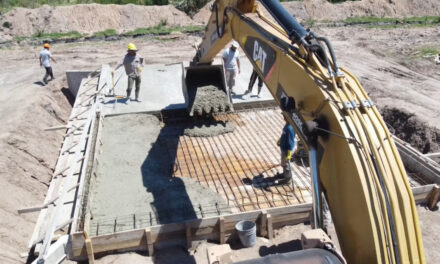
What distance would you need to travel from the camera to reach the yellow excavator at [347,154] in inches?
121

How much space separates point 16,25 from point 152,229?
1944 centimetres

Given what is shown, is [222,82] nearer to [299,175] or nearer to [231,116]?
[231,116]

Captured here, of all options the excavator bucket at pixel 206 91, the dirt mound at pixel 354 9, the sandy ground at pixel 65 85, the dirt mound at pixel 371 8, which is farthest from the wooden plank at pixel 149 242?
the dirt mound at pixel 371 8

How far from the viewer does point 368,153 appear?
3.23m

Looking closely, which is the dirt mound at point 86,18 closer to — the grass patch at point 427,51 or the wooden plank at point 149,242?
the grass patch at point 427,51

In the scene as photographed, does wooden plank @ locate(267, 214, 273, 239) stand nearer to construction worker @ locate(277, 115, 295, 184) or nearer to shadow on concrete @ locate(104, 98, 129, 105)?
construction worker @ locate(277, 115, 295, 184)

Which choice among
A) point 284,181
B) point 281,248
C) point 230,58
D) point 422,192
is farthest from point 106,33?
point 422,192

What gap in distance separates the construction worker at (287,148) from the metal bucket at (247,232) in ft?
5.07

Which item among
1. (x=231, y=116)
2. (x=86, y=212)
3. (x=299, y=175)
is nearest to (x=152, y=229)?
(x=86, y=212)

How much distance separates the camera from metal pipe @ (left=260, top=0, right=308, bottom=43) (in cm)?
431

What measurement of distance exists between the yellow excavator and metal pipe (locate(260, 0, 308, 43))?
0.01 m

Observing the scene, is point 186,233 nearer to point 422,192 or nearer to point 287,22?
point 287,22

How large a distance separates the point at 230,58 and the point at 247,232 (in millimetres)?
5703

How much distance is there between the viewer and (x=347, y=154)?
3.31 m
